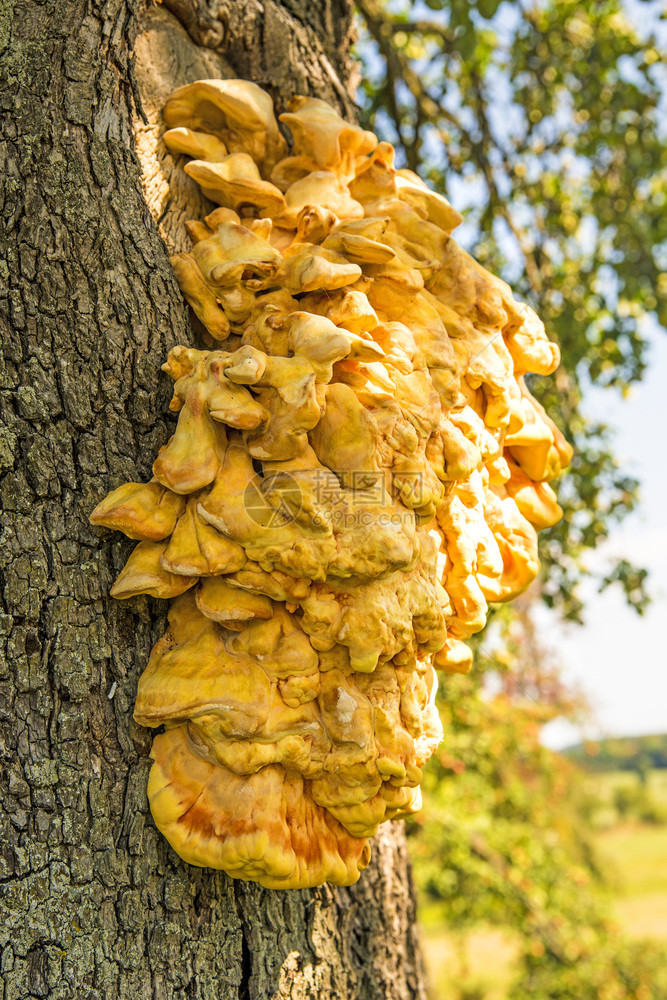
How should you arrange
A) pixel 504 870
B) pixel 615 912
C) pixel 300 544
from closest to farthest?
pixel 300 544, pixel 504 870, pixel 615 912

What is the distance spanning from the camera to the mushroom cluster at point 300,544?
127 centimetres

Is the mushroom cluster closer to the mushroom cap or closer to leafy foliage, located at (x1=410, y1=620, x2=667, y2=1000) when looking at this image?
the mushroom cap

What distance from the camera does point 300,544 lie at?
1.25 m

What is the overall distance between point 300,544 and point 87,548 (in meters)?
0.44

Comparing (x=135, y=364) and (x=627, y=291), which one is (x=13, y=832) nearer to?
(x=135, y=364)

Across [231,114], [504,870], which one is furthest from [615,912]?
[231,114]

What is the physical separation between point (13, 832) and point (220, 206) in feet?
4.56

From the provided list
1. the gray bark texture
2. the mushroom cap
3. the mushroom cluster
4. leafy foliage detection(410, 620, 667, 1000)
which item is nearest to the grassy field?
leafy foliage detection(410, 620, 667, 1000)

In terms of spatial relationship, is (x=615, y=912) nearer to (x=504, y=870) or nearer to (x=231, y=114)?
(x=504, y=870)

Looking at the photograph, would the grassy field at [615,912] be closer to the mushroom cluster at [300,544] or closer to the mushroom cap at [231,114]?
the mushroom cluster at [300,544]

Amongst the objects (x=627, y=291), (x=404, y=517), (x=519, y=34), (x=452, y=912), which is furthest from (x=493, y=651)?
(x=404, y=517)

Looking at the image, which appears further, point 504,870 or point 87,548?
point 504,870

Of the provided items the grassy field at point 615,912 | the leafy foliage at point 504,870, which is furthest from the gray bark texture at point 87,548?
the grassy field at point 615,912

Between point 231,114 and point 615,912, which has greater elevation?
point 231,114
